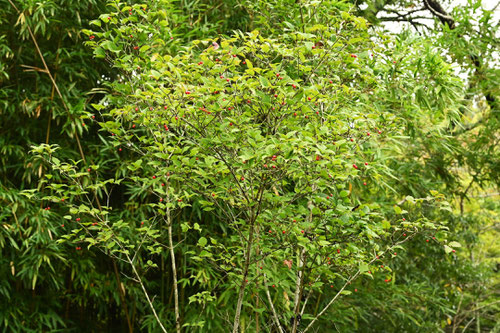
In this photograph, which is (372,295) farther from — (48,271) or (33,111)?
(33,111)

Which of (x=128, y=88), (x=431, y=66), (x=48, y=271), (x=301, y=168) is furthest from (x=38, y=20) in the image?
(x=431, y=66)

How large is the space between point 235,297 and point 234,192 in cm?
127

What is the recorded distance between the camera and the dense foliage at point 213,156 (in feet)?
6.32

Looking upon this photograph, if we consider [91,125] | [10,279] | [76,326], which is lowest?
[76,326]

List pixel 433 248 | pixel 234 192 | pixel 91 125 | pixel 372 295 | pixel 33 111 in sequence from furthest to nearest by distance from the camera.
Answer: pixel 433 248 < pixel 372 295 < pixel 91 125 < pixel 33 111 < pixel 234 192

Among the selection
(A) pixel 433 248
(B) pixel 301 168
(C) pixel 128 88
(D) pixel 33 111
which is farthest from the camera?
(A) pixel 433 248

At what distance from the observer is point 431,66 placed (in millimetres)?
2766

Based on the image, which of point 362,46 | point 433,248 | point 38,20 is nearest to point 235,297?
point 362,46

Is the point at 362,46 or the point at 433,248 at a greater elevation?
the point at 362,46

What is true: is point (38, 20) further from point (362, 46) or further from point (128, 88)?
point (362, 46)

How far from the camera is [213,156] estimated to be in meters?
1.97

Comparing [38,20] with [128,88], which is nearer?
[128,88]

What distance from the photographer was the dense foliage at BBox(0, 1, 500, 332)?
193 centimetres

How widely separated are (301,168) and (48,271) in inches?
78.1
